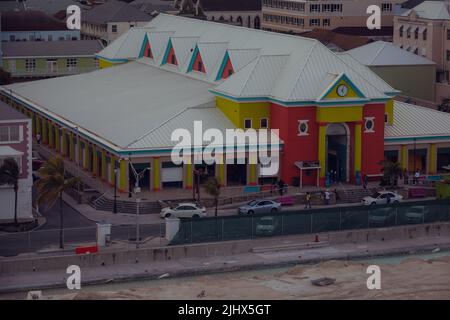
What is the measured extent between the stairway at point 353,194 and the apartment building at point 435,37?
29160mm

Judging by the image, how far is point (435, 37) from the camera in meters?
102

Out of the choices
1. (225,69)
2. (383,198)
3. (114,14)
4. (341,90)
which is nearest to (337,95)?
(341,90)

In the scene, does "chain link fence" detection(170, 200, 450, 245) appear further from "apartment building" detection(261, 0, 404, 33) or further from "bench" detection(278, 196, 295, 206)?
"apartment building" detection(261, 0, 404, 33)

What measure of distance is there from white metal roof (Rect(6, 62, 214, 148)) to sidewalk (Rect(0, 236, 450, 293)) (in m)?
13.4

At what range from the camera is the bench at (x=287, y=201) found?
68.4m

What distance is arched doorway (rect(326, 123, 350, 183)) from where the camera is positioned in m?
72.6

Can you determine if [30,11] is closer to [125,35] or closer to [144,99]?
[125,35]

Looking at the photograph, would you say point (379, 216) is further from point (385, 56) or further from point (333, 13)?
point (333, 13)

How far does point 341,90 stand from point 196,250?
1587 cm

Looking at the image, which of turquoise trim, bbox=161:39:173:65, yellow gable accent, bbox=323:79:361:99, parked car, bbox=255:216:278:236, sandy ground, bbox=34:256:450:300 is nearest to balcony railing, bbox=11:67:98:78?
turquoise trim, bbox=161:39:173:65

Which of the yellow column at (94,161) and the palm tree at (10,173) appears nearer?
the palm tree at (10,173)

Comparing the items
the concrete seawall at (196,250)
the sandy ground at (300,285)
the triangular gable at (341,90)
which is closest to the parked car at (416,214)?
the concrete seawall at (196,250)

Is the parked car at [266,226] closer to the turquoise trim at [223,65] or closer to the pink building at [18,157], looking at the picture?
the pink building at [18,157]
